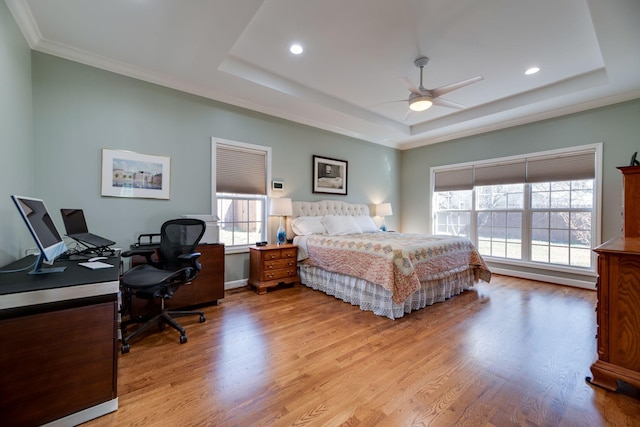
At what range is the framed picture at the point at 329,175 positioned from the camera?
A: 16.1 ft

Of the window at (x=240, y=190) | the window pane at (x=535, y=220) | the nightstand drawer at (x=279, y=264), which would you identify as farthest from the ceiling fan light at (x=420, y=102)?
the window pane at (x=535, y=220)

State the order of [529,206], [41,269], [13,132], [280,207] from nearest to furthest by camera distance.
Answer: [41,269]
[13,132]
[280,207]
[529,206]

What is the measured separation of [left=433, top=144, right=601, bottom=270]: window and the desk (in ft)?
18.6

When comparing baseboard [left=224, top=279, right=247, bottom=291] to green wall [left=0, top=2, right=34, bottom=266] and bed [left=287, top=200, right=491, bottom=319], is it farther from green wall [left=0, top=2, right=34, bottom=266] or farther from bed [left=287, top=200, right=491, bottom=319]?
green wall [left=0, top=2, right=34, bottom=266]

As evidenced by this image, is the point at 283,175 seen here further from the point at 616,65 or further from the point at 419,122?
the point at 616,65

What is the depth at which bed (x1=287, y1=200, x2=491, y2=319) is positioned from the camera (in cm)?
291

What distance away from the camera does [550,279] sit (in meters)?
4.36

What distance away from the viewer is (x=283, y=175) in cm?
449

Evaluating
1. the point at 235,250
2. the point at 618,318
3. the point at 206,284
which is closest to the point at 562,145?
the point at 618,318

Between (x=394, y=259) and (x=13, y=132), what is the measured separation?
3.55 metres

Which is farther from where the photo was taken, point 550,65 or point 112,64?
point 550,65

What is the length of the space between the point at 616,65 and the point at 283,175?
4249 millimetres

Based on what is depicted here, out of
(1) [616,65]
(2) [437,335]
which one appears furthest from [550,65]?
(2) [437,335]

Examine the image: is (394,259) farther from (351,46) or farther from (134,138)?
(134,138)
